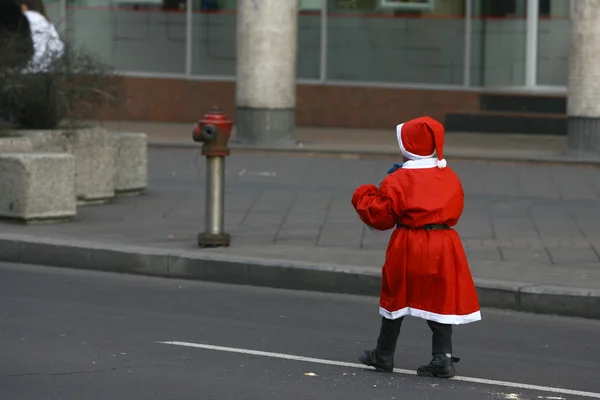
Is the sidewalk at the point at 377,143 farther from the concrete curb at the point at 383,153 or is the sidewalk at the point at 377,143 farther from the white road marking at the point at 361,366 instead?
the white road marking at the point at 361,366

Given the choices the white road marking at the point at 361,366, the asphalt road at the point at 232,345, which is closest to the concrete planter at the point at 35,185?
the asphalt road at the point at 232,345

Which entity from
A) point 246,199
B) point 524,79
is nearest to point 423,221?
point 246,199

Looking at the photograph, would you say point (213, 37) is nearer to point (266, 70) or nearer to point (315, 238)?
point (266, 70)

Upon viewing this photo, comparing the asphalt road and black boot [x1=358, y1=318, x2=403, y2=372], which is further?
black boot [x1=358, y1=318, x2=403, y2=372]

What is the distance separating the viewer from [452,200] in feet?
→ 23.1

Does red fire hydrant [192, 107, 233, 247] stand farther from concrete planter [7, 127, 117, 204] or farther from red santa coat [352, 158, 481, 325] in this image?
red santa coat [352, 158, 481, 325]

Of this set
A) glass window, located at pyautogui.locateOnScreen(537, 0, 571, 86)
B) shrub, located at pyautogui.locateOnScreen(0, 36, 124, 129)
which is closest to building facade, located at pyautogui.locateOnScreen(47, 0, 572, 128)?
glass window, located at pyautogui.locateOnScreen(537, 0, 571, 86)

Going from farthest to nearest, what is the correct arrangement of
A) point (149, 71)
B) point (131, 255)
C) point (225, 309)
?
point (149, 71) < point (131, 255) < point (225, 309)

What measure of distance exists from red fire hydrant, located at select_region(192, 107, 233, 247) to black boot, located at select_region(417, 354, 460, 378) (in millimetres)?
3936

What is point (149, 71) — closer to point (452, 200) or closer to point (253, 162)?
point (253, 162)

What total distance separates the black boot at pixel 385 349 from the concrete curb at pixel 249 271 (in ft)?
7.63

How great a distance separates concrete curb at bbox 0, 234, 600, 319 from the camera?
9.31 m

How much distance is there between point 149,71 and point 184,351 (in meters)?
16.4

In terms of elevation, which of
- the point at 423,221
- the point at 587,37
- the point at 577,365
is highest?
the point at 587,37
